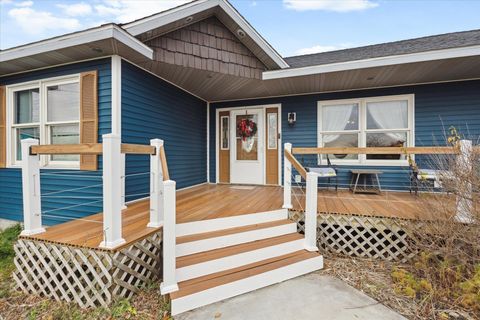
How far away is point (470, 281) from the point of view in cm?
213

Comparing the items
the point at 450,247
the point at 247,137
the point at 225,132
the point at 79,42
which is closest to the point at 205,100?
the point at 225,132

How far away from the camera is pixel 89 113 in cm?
374

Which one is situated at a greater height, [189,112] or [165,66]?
[165,66]

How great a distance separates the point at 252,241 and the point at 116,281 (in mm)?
1551

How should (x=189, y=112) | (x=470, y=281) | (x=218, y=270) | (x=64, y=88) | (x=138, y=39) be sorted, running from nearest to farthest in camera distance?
1. (x=470, y=281)
2. (x=218, y=270)
3. (x=138, y=39)
4. (x=64, y=88)
5. (x=189, y=112)

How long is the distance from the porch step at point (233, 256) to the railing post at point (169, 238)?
0.43 feet

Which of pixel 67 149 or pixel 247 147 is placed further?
pixel 247 147

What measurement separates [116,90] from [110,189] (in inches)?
84.2

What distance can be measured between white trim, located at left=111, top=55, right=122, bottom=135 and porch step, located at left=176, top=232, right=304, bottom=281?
7.81 feet

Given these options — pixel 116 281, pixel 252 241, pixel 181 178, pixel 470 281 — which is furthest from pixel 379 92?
pixel 116 281

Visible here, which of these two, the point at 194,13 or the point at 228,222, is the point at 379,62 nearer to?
the point at 194,13

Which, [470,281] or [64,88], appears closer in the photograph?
[470,281]

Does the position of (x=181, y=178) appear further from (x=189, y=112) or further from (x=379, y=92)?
(x=379, y=92)

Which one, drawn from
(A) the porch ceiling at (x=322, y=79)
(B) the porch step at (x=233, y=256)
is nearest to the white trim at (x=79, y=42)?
(A) the porch ceiling at (x=322, y=79)
